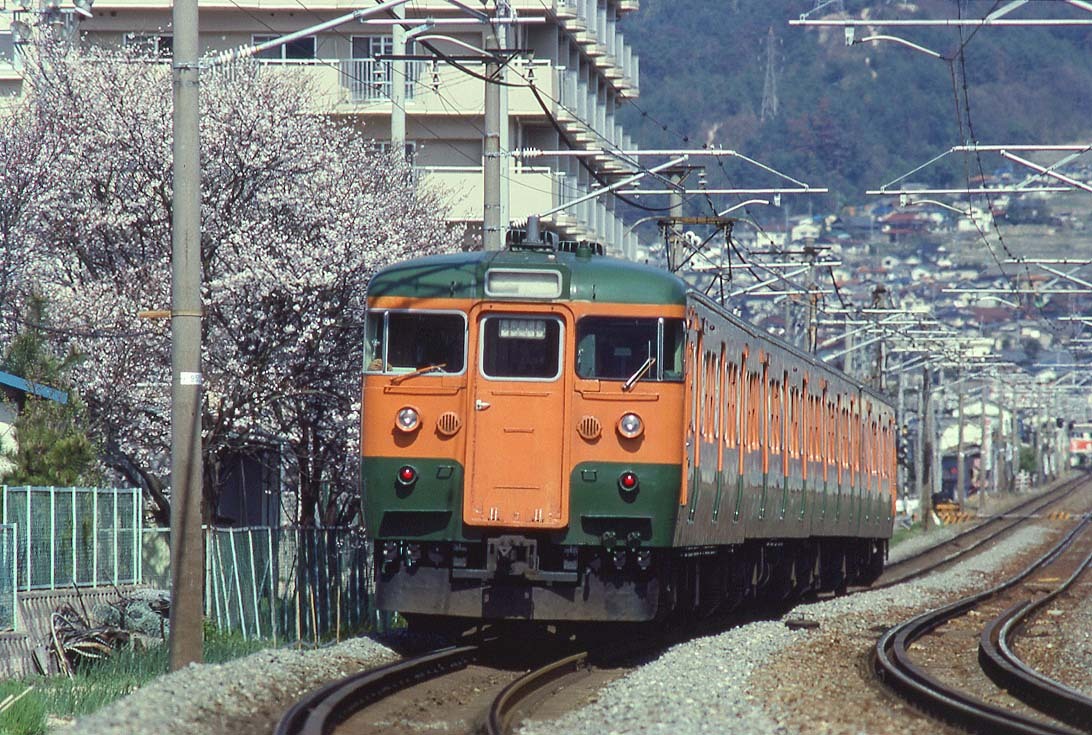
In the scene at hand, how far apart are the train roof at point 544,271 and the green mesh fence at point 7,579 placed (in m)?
4.47

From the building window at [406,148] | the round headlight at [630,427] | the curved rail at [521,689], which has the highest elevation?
the building window at [406,148]

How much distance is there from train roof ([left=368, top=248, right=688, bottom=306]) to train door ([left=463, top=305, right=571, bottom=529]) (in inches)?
10.0

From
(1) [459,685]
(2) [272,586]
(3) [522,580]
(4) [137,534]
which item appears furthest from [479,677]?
(4) [137,534]

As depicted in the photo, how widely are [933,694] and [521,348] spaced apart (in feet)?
14.6

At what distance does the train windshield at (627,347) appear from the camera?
1541 centimetres

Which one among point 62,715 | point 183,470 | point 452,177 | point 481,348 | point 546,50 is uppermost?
point 546,50

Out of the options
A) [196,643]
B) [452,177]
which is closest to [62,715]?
[196,643]

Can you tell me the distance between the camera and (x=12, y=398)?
22375 millimetres

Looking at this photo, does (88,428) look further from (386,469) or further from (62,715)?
(62,715)

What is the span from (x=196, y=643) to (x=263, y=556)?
658 cm

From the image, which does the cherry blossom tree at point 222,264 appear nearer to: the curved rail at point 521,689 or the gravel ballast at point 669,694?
the gravel ballast at point 669,694

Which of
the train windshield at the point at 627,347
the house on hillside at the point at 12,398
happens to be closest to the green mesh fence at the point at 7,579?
the house on hillside at the point at 12,398

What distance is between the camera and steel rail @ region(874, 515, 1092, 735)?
37.5 feet

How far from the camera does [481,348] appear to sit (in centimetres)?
1547
